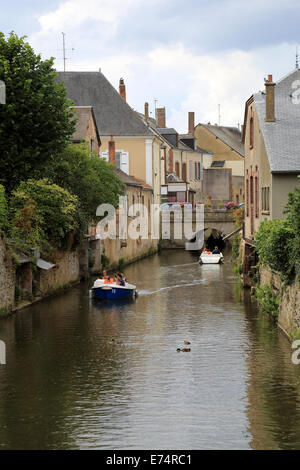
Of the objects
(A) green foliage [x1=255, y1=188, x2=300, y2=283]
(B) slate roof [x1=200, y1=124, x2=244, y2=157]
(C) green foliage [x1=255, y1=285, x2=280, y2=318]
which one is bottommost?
(C) green foliage [x1=255, y1=285, x2=280, y2=318]

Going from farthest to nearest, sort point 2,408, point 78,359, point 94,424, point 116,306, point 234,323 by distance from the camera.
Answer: point 116,306, point 234,323, point 78,359, point 2,408, point 94,424

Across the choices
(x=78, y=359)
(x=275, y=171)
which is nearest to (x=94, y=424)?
(x=78, y=359)

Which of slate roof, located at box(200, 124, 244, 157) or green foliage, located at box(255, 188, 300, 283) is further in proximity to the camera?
slate roof, located at box(200, 124, 244, 157)

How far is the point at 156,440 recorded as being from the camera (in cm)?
1499

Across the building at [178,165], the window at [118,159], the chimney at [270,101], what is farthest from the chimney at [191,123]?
the chimney at [270,101]

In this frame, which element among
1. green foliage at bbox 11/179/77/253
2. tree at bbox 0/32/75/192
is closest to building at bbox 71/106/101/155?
green foliage at bbox 11/179/77/253

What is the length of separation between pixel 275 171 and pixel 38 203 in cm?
1089

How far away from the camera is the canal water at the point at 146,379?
15.4m

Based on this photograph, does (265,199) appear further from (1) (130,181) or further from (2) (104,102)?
(2) (104,102)

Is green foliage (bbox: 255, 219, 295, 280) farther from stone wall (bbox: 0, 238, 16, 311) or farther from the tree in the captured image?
the tree

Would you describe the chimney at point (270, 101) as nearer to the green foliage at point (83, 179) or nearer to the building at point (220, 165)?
the green foliage at point (83, 179)

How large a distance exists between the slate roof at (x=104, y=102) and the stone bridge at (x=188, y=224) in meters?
10.8

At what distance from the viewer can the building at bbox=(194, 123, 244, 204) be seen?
91.5 metres
